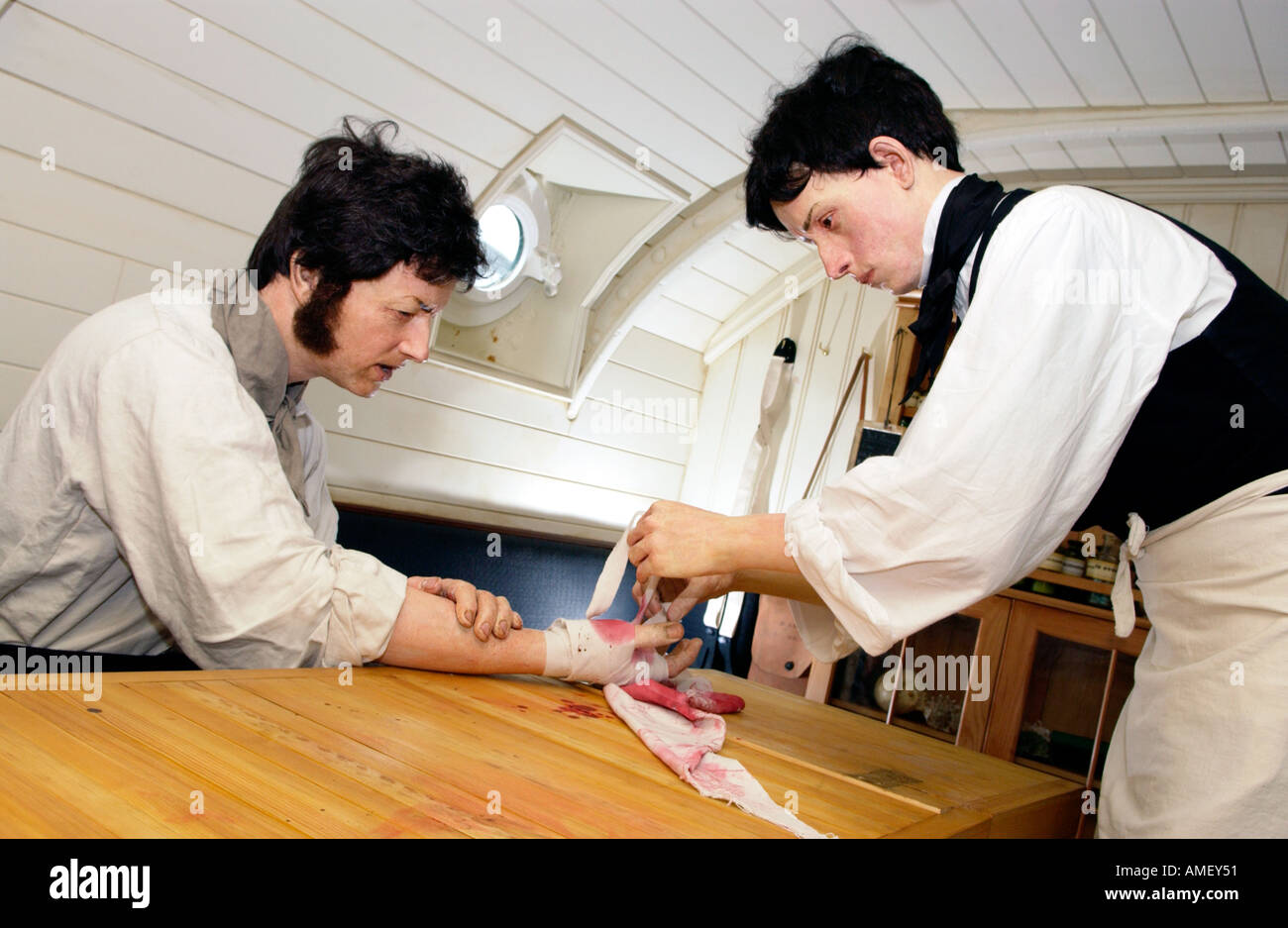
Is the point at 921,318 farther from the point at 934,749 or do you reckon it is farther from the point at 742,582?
the point at 934,749

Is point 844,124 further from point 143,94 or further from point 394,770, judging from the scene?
point 143,94

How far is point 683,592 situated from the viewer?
167 cm

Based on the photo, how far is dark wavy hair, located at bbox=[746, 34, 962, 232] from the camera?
4.57 feet

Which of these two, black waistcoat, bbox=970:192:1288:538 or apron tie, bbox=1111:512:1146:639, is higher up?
black waistcoat, bbox=970:192:1288:538

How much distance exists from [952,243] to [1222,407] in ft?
1.31

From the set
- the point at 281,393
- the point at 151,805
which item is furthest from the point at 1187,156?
the point at 151,805

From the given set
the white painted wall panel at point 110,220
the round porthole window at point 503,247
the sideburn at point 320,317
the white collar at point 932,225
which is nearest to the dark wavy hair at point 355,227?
the sideburn at point 320,317

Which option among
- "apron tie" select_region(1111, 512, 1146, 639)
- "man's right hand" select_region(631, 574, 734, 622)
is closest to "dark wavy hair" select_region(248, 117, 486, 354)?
"man's right hand" select_region(631, 574, 734, 622)

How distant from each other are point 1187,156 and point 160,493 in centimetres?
321

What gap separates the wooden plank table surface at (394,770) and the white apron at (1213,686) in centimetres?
22

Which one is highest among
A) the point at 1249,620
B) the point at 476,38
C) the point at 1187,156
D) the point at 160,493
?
the point at 1187,156

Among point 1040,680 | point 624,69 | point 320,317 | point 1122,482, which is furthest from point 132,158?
point 1040,680

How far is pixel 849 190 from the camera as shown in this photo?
1396 millimetres

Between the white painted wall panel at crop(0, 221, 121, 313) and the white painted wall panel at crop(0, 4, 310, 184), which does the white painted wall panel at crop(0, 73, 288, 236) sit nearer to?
the white painted wall panel at crop(0, 4, 310, 184)
